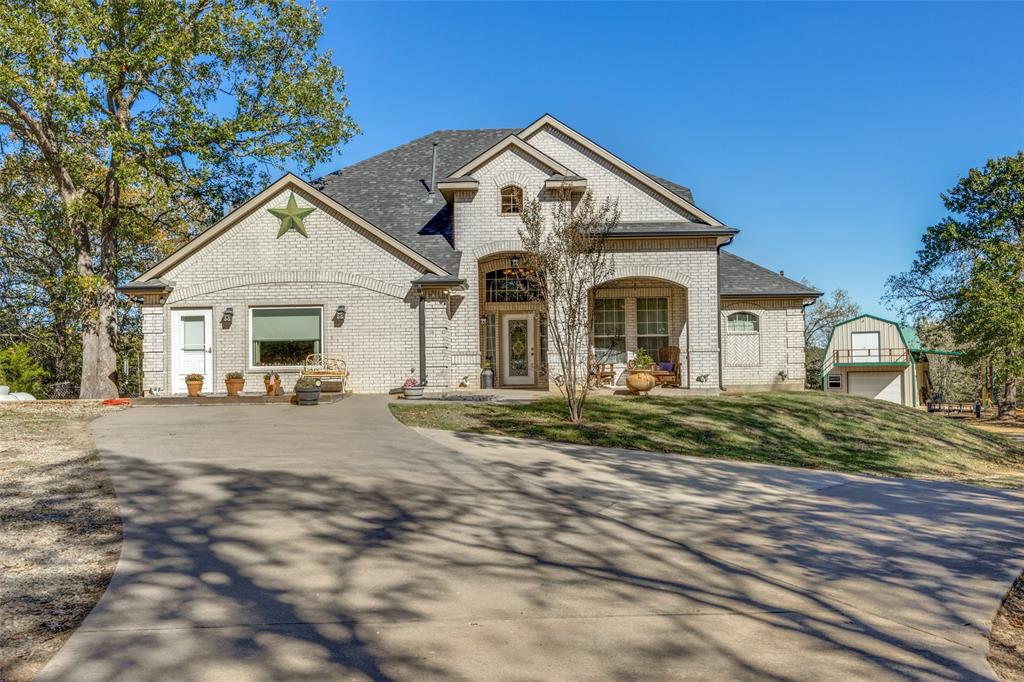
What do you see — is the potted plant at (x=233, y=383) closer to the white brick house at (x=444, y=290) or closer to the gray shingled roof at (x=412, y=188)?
the white brick house at (x=444, y=290)

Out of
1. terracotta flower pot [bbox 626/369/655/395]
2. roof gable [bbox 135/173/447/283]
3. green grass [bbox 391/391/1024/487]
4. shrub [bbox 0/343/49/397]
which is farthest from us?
shrub [bbox 0/343/49/397]

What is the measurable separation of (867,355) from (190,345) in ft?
116

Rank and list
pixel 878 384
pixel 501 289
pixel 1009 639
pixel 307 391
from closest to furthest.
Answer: pixel 1009 639 < pixel 307 391 < pixel 501 289 < pixel 878 384

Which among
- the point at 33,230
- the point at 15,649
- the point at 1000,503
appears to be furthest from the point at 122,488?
the point at 33,230

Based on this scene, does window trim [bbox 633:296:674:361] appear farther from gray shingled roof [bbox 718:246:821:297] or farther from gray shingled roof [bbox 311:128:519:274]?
gray shingled roof [bbox 311:128:519:274]

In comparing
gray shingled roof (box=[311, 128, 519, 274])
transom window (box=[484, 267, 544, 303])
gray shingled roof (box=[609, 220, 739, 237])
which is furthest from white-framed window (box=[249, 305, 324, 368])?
gray shingled roof (box=[609, 220, 739, 237])

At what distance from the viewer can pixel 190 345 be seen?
737 inches

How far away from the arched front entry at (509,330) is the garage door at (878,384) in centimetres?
2587

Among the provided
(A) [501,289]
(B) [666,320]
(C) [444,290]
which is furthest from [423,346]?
(B) [666,320]

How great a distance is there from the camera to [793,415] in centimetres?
1538

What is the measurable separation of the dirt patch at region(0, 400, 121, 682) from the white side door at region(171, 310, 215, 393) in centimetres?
844

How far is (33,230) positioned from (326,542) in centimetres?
3155

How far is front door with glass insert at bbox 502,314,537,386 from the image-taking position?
21219 mm

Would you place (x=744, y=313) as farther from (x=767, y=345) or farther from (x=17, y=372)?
(x=17, y=372)
